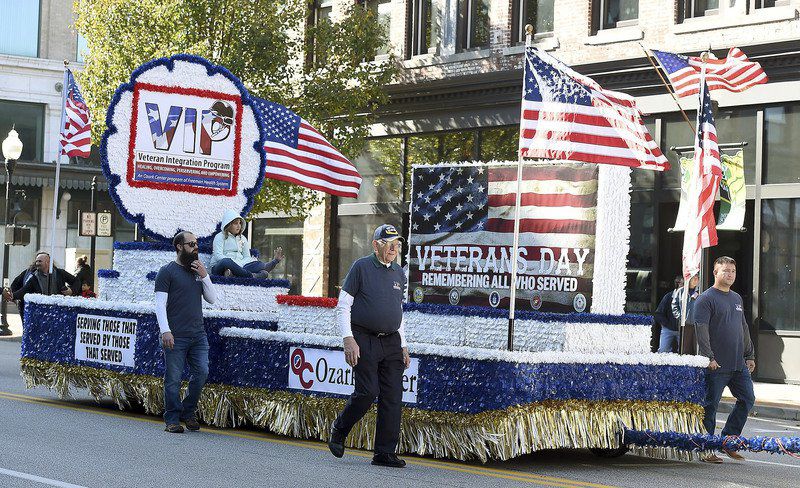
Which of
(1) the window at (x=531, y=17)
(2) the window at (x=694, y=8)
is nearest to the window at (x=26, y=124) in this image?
(1) the window at (x=531, y=17)

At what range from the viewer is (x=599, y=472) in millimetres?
10352

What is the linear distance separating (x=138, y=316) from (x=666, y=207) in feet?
38.4

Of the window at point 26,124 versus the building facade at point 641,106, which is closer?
the building facade at point 641,106

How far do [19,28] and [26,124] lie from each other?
321cm

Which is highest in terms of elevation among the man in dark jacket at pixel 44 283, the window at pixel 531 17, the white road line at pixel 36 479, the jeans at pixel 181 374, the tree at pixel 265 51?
the window at pixel 531 17

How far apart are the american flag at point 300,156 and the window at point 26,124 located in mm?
28157

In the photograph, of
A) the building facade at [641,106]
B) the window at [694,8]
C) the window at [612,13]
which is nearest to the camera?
the building facade at [641,106]

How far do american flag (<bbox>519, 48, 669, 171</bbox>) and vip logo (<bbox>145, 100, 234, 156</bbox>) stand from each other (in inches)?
172

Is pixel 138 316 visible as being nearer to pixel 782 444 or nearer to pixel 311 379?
pixel 311 379

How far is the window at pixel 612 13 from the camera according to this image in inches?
915

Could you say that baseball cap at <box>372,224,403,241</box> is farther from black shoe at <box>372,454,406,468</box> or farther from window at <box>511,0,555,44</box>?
window at <box>511,0,555,44</box>

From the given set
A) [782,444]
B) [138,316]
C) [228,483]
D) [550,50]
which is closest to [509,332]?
[782,444]

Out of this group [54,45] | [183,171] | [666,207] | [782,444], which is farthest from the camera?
[54,45]

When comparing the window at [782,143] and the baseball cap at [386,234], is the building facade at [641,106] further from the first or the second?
the baseball cap at [386,234]
